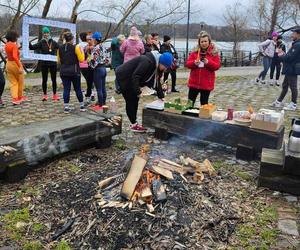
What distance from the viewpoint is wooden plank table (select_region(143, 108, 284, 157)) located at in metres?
5.10

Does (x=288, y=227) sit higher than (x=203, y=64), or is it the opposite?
(x=203, y=64)

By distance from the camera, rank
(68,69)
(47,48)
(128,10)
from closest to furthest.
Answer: (68,69) → (47,48) → (128,10)

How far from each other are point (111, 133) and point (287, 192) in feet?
9.11

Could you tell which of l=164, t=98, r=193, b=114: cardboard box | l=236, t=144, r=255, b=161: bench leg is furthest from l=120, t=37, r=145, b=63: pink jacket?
l=236, t=144, r=255, b=161: bench leg

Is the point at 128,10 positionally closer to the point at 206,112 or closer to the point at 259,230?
the point at 206,112

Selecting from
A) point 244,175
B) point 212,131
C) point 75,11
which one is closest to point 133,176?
point 244,175

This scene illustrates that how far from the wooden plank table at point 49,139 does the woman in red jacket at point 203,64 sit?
1.62 m

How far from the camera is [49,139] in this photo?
4.75 m

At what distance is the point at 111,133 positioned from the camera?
5.74 metres

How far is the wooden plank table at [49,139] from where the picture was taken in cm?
430

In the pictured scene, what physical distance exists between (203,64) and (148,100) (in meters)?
3.89

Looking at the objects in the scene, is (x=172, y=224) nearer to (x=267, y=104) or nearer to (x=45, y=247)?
(x=45, y=247)

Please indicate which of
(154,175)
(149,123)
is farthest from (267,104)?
(154,175)

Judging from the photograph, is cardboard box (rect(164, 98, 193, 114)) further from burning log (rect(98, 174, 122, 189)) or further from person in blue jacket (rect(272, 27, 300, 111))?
person in blue jacket (rect(272, 27, 300, 111))
